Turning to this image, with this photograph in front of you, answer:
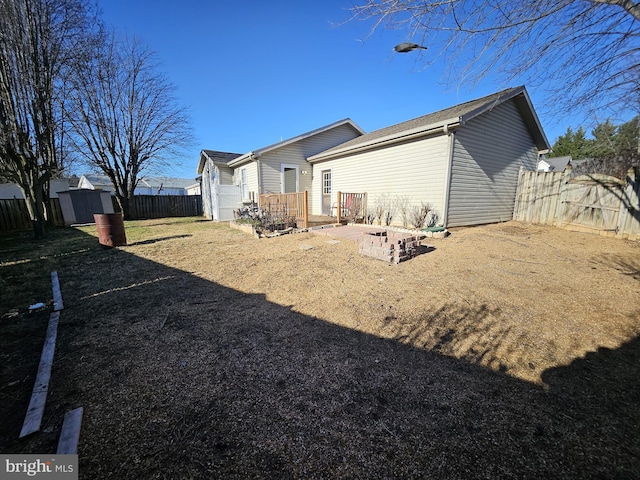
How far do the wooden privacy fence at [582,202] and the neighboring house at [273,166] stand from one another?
30.2 ft

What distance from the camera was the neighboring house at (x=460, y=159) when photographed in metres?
7.77

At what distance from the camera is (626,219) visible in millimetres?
6668

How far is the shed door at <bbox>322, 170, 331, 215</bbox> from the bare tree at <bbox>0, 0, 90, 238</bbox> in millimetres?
11033

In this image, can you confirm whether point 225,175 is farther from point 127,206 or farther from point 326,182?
point 127,206

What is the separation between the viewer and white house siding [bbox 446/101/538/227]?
800 cm

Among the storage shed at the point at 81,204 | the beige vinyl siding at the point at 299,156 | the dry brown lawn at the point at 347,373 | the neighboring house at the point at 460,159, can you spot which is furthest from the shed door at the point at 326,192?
the storage shed at the point at 81,204

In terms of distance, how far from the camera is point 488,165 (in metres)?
8.92

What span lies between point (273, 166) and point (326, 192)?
3.03m

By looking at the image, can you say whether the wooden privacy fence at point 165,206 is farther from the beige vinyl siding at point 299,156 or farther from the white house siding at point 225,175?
the beige vinyl siding at point 299,156

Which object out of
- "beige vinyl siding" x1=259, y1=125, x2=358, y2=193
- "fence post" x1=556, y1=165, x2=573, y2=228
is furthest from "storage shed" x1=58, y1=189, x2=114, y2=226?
"fence post" x1=556, y1=165, x2=573, y2=228

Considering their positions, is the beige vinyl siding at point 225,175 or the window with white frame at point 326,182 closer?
the window with white frame at point 326,182

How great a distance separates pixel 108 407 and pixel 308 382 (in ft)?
4.80

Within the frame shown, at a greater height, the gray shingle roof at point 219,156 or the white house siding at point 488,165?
the gray shingle roof at point 219,156

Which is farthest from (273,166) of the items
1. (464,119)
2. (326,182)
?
(464,119)
